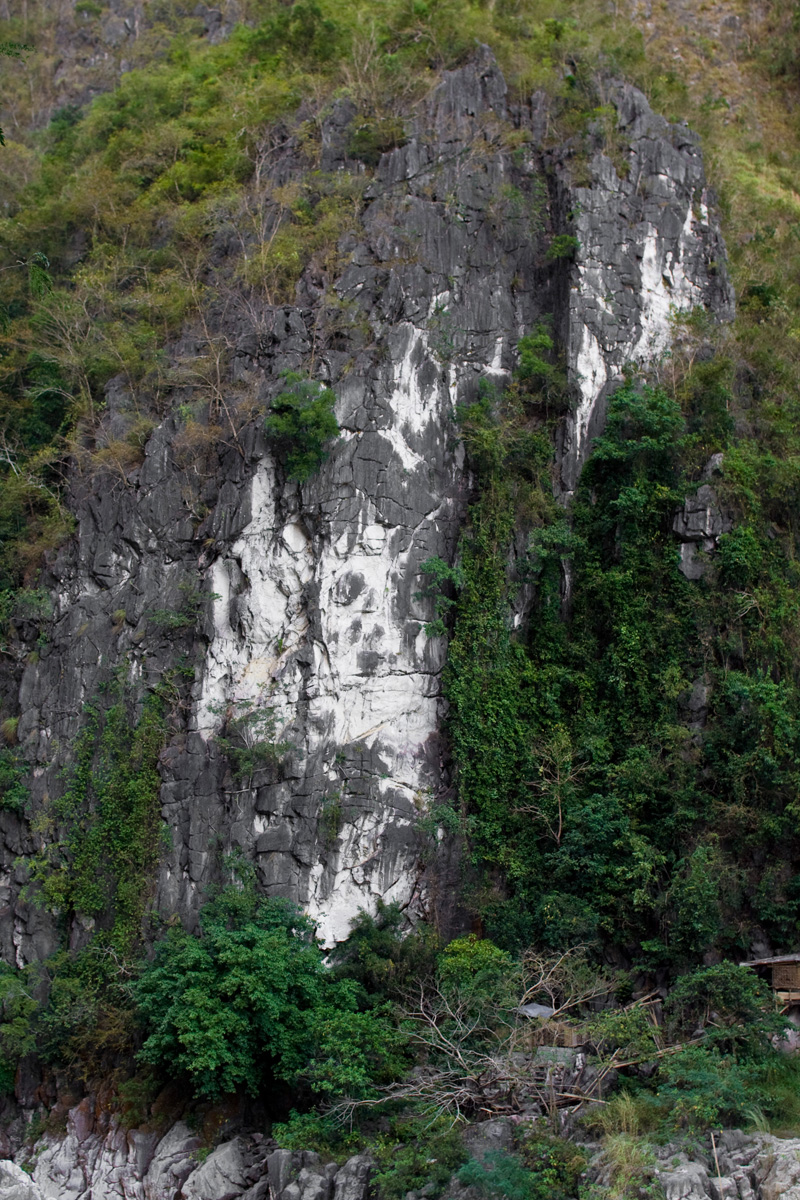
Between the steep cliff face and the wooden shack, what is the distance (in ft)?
18.4

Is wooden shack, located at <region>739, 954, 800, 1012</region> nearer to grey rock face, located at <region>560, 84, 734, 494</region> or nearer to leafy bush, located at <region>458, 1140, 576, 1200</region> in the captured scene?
leafy bush, located at <region>458, 1140, 576, 1200</region>

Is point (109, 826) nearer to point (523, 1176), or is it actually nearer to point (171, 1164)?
point (171, 1164)

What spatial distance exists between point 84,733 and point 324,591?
17.4ft

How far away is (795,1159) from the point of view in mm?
11453

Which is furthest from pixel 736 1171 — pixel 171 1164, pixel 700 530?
pixel 700 530

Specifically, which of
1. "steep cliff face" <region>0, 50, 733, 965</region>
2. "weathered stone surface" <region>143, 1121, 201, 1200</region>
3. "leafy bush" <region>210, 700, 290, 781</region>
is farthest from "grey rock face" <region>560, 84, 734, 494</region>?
"weathered stone surface" <region>143, 1121, 201, 1200</region>

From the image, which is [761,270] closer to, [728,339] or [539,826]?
[728,339]

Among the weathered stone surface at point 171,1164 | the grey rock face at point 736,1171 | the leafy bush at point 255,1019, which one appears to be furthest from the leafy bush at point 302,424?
the grey rock face at point 736,1171

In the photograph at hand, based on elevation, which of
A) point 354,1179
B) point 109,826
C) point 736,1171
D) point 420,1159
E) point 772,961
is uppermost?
point 109,826

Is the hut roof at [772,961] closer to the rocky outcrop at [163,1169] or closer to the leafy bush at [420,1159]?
the leafy bush at [420,1159]

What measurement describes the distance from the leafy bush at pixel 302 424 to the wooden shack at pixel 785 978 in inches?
429

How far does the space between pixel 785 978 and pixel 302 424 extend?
1187 centimetres

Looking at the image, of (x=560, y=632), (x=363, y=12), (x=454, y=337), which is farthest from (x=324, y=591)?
(x=363, y=12)

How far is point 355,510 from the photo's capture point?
61.5 ft
